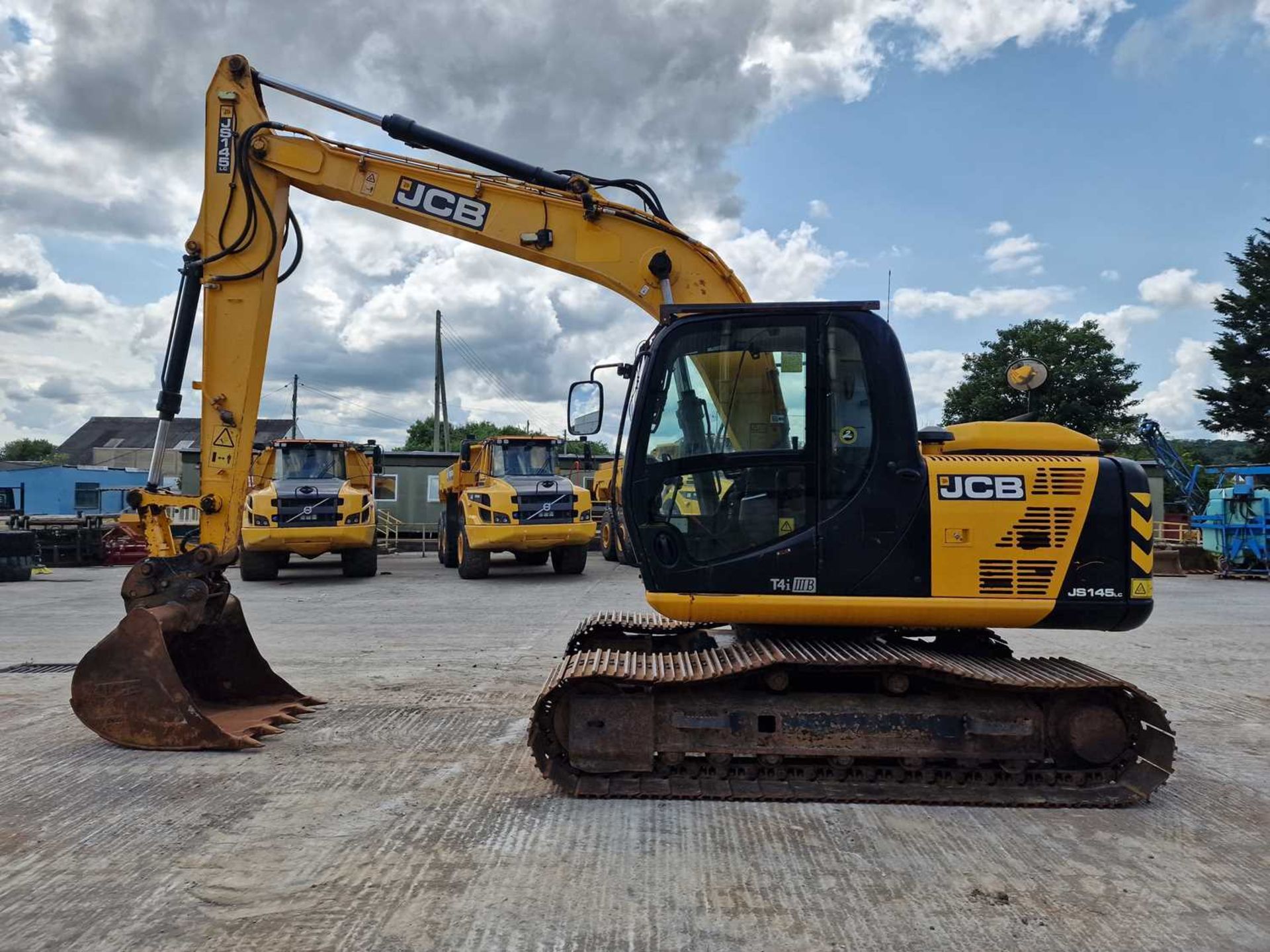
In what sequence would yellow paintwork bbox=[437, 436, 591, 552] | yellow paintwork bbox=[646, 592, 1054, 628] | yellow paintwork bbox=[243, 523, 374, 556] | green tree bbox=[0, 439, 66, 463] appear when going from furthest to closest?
green tree bbox=[0, 439, 66, 463], yellow paintwork bbox=[437, 436, 591, 552], yellow paintwork bbox=[243, 523, 374, 556], yellow paintwork bbox=[646, 592, 1054, 628]

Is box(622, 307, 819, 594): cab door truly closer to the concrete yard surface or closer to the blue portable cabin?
the concrete yard surface

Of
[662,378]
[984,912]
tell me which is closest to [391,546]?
[662,378]

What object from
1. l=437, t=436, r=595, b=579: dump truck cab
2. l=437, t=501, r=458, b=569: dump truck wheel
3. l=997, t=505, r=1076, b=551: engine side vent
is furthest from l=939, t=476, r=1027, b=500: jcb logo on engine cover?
l=437, t=501, r=458, b=569: dump truck wheel

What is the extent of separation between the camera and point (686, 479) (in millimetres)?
4656

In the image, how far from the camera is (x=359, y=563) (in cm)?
1672

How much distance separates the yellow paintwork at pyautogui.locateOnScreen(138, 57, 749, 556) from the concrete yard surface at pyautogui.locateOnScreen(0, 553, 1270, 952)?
6.36 ft

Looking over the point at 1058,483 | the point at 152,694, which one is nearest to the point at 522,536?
the point at 152,694

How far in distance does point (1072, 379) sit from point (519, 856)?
140 ft

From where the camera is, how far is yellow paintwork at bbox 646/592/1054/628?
452cm

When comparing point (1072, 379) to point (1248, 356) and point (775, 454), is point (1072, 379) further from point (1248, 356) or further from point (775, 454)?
point (775, 454)

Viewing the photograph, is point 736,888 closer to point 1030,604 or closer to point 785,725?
point 785,725

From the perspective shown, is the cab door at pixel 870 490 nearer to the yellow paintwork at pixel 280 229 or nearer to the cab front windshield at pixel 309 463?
the yellow paintwork at pixel 280 229

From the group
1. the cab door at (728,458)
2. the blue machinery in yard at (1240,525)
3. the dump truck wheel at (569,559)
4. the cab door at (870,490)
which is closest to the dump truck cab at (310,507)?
the dump truck wheel at (569,559)

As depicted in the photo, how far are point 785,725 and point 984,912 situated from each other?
4.33ft
